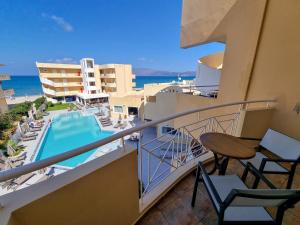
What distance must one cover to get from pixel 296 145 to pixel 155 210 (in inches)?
62.1

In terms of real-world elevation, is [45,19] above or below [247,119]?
above

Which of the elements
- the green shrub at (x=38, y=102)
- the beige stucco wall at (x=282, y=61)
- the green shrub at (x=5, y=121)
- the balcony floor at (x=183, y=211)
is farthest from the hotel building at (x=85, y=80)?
the balcony floor at (x=183, y=211)

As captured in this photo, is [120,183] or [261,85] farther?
[261,85]

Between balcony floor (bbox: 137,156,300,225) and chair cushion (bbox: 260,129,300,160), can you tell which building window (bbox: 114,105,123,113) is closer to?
balcony floor (bbox: 137,156,300,225)

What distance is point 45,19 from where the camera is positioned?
3150cm

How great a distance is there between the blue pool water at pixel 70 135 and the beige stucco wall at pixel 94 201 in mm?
7841

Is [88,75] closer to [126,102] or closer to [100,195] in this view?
[126,102]

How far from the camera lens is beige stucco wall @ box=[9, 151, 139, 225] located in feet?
2.14

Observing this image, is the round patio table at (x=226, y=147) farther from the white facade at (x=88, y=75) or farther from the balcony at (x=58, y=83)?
the balcony at (x=58, y=83)

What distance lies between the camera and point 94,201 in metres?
0.88

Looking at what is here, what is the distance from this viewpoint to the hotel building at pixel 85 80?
20.2m

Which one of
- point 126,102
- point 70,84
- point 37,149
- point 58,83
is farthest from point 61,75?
point 37,149

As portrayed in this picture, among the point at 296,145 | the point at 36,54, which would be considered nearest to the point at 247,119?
the point at 296,145

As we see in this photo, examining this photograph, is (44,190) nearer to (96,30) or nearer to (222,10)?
(222,10)
